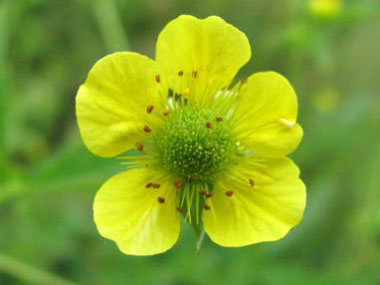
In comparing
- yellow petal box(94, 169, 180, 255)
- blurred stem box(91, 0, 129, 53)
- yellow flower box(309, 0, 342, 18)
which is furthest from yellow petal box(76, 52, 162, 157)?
yellow flower box(309, 0, 342, 18)

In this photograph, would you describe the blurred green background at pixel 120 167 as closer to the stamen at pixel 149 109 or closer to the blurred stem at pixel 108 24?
the blurred stem at pixel 108 24

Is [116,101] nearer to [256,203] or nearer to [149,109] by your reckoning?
[149,109]

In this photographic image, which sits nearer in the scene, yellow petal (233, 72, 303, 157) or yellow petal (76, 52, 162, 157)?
yellow petal (76, 52, 162, 157)

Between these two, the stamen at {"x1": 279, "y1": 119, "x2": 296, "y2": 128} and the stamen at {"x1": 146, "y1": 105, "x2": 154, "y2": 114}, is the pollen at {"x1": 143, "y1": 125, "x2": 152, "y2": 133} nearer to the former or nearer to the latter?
the stamen at {"x1": 146, "y1": 105, "x2": 154, "y2": 114}

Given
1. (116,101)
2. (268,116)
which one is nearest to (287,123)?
(268,116)

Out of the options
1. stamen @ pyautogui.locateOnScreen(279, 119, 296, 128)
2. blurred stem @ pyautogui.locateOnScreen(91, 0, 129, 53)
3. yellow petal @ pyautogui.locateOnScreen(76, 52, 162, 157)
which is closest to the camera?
yellow petal @ pyautogui.locateOnScreen(76, 52, 162, 157)

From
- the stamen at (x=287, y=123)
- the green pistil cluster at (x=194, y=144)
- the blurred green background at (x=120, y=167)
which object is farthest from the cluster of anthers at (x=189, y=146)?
the blurred green background at (x=120, y=167)
